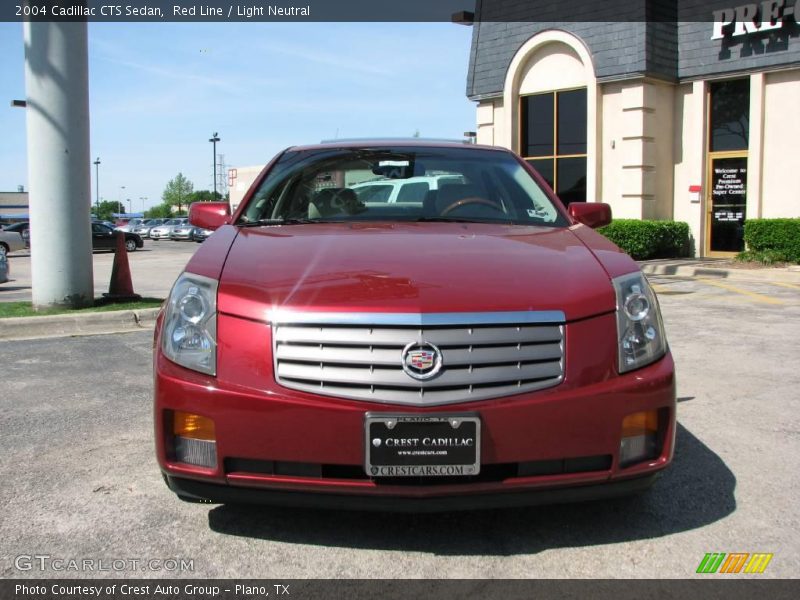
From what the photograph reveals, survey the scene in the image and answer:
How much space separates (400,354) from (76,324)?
6.09 m

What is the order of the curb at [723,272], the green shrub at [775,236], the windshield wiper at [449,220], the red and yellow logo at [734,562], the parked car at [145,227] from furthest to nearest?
1. the parked car at [145,227]
2. the green shrub at [775,236]
3. the curb at [723,272]
4. the windshield wiper at [449,220]
5. the red and yellow logo at [734,562]

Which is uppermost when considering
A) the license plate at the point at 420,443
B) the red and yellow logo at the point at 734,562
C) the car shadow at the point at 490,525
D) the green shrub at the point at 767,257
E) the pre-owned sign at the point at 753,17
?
the pre-owned sign at the point at 753,17

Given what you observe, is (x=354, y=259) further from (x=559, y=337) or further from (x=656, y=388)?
(x=656, y=388)

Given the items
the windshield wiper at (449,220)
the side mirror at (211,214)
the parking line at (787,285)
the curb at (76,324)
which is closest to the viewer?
the windshield wiper at (449,220)

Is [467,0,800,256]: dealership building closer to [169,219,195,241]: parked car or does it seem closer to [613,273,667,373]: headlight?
[613,273,667,373]: headlight

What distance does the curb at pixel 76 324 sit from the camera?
7.40 m

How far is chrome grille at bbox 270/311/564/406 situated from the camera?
247 centimetres

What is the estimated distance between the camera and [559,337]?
257cm

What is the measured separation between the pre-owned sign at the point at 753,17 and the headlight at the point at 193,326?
15826 millimetres

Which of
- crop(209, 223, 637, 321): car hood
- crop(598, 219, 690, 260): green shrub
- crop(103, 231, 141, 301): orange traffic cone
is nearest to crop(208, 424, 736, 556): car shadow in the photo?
crop(209, 223, 637, 321): car hood

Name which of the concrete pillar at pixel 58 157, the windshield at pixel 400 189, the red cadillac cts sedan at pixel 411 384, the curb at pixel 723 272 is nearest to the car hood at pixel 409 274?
the red cadillac cts sedan at pixel 411 384

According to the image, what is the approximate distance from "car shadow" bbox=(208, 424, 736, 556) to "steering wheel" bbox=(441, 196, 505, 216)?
1490 mm

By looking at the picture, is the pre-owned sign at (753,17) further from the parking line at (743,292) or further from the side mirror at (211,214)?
the side mirror at (211,214)

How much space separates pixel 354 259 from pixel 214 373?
663mm
